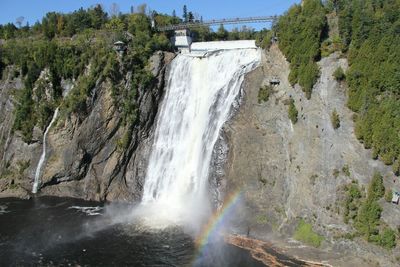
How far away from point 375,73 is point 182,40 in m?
39.4

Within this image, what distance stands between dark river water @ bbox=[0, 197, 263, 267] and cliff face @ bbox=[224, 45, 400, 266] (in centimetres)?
638

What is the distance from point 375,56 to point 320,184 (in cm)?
1199

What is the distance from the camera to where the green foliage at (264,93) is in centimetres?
5173

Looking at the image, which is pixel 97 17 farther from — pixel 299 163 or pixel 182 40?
pixel 299 163

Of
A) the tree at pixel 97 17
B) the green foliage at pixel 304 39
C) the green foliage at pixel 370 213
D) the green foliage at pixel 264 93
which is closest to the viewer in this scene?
the green foliage at pixel 370 213

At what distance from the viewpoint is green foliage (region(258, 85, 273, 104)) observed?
170 ft

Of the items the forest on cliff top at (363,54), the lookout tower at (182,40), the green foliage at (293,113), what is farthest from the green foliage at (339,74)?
the lookout tower at (182,40)

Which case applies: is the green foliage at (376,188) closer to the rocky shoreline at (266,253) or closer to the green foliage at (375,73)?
the green foliage at (375,73)

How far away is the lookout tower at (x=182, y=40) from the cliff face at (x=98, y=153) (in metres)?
11.2

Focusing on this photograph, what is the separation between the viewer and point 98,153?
207ft

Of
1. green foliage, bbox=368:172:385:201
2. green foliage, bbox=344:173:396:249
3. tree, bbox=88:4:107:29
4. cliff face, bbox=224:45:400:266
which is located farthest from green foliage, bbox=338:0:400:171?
tree, bbox=88:4:107:29

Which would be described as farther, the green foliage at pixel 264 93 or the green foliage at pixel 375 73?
the green foliage at pixel 264 93

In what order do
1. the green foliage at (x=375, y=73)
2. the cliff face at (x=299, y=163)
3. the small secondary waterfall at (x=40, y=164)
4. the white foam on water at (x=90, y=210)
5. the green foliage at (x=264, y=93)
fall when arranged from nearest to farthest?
the green foliage at (x=375, y=73)
the cliff face at (x=299, y=163)
the green foliage at (x=264, y=93)
the white foam on water at (x=90, y=210)
the small secondary waterfall at (x=40, y=164)

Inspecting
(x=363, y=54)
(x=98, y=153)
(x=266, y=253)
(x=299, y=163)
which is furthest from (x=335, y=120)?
(x=98, y=153)
